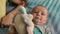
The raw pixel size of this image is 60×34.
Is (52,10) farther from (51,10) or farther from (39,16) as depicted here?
(39,16)

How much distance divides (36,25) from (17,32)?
0.56 ft

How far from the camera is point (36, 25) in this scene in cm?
92

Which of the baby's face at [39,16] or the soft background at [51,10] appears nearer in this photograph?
the baby's face at [39,16]

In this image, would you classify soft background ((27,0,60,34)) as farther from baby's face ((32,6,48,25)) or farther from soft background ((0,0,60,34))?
baby's face ((32,6,48,25))

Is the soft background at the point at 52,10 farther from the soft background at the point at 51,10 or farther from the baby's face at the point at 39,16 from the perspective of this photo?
the baby's face at the point at 39,16

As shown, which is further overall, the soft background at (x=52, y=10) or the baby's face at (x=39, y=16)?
the soft background at (x=52, y=10)

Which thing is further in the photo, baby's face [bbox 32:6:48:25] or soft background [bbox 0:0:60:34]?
soft background [bbox 0:0:60:34]

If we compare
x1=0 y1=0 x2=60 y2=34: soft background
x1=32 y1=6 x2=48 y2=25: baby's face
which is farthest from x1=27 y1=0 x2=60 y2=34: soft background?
x1=32 y1=6 x2=48 y2=25: baby's face

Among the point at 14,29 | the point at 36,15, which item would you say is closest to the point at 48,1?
the point at 36,15

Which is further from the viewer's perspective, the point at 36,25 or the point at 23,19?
the point at 36,25

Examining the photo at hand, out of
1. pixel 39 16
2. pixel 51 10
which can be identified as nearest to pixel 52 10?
pixel 51 10

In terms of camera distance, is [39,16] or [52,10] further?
[52,10]

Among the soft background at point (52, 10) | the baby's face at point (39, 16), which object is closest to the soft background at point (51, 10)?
the soft background at point (52, 10)

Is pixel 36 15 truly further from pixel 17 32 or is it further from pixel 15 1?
pixel 15 1
